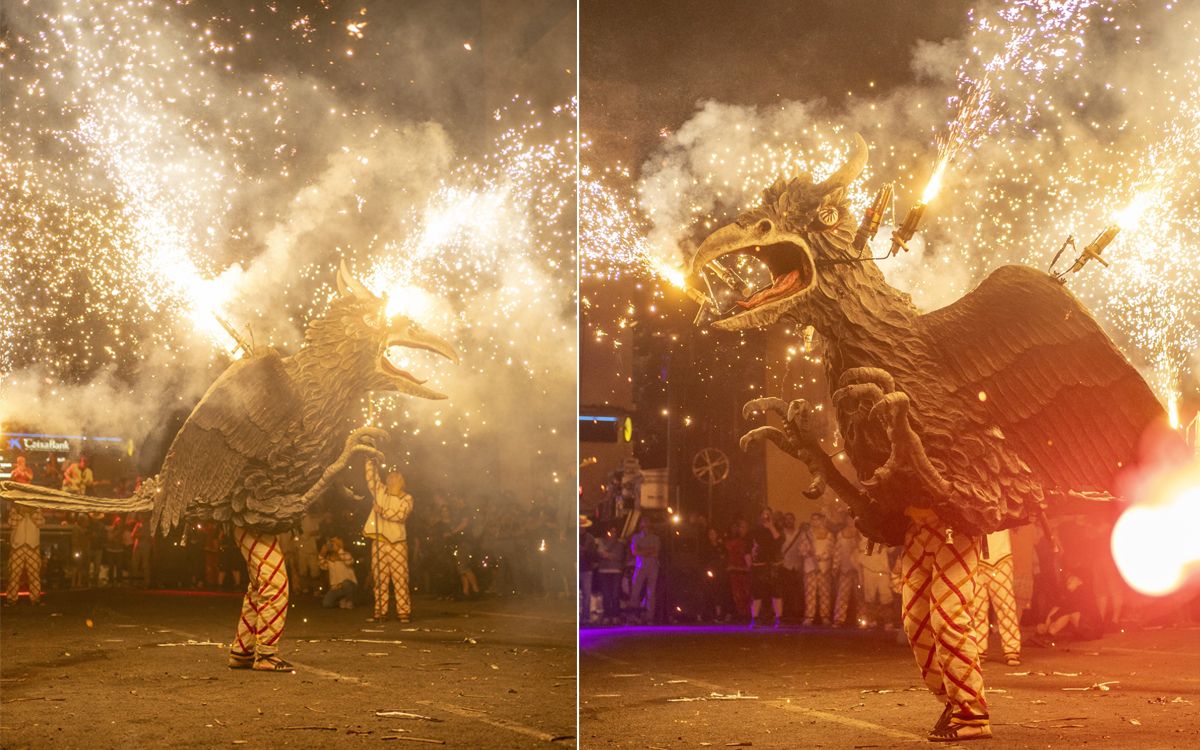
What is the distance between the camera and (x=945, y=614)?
13.7 feet

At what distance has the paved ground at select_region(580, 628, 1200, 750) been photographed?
4.64m

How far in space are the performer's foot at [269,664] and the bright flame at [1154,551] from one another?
506 cm

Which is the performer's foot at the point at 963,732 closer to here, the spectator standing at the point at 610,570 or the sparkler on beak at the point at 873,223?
the sparkler on beak at the point at 873,223

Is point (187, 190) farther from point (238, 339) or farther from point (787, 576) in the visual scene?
point (787, 576)

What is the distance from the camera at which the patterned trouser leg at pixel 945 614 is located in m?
4.16

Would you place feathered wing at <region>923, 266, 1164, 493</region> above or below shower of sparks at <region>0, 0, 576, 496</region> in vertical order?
below

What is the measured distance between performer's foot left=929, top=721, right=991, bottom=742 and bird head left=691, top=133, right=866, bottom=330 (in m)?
1.83

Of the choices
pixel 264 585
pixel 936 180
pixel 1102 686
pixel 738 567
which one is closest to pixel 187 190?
pixel 264 585

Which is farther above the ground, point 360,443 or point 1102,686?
point 360,443

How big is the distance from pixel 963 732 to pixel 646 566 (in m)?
Result: 5.03

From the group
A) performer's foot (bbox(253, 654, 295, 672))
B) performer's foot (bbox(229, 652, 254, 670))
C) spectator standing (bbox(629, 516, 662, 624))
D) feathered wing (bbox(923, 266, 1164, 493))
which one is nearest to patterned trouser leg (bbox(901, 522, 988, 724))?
feathered wing (bbox(923, 266, 1164, 493))

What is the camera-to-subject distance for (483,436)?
24.4 ft

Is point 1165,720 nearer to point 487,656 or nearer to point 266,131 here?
point 487,656

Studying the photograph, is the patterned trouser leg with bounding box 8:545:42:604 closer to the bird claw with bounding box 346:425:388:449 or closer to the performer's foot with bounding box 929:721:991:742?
the bird claw with bounding box 346:425:388:449
